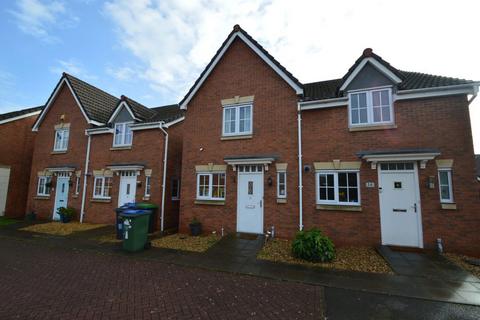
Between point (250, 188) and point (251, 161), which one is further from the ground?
point (251, 161)

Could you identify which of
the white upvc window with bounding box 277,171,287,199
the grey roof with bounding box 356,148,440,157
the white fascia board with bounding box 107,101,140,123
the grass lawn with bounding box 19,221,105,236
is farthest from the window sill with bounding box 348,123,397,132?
the grass lawn with bounding box 19,221,105,236

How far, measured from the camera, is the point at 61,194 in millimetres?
15531

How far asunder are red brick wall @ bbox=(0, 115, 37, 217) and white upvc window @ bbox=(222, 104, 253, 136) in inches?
671

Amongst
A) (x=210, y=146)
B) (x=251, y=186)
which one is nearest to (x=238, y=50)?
(x=210, y=146)

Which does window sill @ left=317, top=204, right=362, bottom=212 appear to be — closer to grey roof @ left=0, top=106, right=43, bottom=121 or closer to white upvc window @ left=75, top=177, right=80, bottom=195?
white upvc window @ left=75, top=177, right=80, bottom=195

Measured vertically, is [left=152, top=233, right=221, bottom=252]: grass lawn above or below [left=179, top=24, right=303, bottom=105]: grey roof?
below

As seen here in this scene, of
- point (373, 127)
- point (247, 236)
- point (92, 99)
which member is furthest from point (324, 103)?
point (92, 99)

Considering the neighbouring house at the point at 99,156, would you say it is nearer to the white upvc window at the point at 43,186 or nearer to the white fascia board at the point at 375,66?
the white upvc window at the point at 43,186

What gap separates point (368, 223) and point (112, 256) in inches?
364

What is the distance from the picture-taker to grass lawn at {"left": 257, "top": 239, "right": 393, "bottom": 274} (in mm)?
6902

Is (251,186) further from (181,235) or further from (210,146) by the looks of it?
(181,235)

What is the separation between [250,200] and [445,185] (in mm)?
7131

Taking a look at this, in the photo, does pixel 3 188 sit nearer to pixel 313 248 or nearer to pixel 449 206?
pixel 313 248

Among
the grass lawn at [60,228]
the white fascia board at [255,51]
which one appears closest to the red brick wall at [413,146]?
the white fascia board at [255,51]
